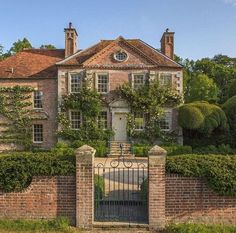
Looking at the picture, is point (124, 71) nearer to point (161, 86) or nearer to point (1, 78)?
point (161, 86)

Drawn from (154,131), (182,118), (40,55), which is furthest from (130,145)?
(40,55)

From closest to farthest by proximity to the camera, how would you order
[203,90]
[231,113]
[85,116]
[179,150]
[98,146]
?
[179,150], [231,113], [98,146], [85,116], [203,90]

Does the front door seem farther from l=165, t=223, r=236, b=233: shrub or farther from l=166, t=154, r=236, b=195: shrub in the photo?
l=165, t=223, r=236, b=233: shrub

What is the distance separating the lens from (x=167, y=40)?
27188mm

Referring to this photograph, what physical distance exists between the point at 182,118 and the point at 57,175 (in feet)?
53.6

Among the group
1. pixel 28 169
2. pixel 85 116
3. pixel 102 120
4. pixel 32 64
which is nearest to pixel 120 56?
pixel 102 120

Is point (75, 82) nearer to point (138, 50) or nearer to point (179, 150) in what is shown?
point (138, 50)

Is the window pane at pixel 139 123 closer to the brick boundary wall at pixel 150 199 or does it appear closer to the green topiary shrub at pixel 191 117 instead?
the green topiary shrub at pixel 191 117

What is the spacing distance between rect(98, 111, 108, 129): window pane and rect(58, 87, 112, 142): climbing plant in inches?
10.3

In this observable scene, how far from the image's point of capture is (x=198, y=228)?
8016mm

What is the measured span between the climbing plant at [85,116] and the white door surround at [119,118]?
839mm

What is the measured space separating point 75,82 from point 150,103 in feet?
20.6

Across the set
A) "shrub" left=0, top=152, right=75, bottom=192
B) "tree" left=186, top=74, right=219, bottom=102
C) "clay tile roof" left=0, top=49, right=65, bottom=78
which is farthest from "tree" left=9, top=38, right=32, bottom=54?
"shrub" left=0, top=152, right=75, bottom=192

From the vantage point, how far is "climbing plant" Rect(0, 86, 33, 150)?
85.7 ft
